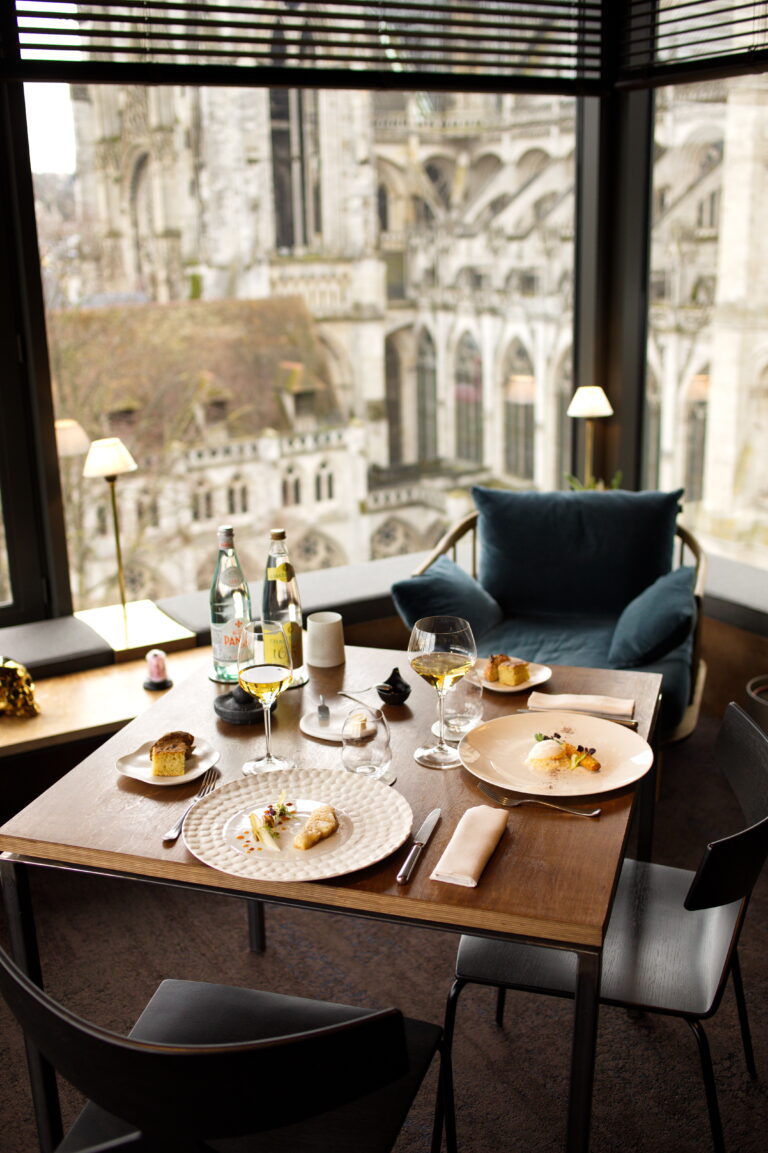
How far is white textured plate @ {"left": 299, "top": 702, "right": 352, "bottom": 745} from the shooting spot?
1.58 metres

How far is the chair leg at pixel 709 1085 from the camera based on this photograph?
1435mm

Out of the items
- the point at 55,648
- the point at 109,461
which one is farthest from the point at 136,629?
the point at 109,461

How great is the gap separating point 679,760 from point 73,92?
71.5ft

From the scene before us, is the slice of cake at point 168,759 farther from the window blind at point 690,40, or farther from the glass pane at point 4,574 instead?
the window blind at point 690,40

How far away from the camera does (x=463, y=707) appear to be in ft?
5.07

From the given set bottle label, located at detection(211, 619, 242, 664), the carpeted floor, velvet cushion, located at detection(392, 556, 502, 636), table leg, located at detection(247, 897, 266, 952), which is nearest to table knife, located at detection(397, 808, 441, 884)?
bottle label, located at detection(211, 619, 242, 664)

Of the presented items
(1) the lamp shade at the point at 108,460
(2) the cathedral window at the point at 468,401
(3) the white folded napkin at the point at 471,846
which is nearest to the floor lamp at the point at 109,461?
(1) the lamp shade at the point at 108,460

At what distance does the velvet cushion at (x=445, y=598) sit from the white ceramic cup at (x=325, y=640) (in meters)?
0.80

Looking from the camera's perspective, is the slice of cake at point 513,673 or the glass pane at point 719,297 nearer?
the slice of cake at point 513,673

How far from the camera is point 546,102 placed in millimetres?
24906

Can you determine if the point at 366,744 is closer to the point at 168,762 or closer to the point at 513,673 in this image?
the point at 168,762

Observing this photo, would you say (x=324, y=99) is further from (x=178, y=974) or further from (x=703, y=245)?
(x=178, y=974)

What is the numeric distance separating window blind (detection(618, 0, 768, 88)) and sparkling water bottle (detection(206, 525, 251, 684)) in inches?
87.7

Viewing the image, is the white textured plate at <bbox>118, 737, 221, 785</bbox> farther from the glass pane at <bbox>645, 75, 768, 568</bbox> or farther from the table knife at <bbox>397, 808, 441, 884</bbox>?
the glass pane at <bbox>645, 75, 768, 568</bbox>
